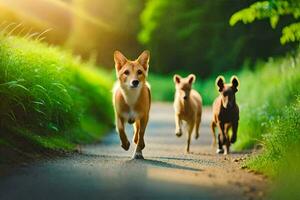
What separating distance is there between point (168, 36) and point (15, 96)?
46.0m

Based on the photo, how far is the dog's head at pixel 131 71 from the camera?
37.5 ft

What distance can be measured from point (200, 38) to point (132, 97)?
43646 mm

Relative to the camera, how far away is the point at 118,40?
60312 mm

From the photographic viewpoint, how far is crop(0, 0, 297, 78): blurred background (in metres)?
48.5

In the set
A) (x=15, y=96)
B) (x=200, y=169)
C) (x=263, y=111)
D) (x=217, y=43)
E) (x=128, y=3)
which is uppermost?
(x=128, y=3)

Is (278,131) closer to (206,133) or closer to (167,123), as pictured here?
(206,133)

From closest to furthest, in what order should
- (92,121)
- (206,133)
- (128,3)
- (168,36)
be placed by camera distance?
(92,121)
(206,133)
(168,36)
(128,3)

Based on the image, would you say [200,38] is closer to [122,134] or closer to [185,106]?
[185,106]

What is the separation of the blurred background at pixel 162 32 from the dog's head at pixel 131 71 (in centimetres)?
3276

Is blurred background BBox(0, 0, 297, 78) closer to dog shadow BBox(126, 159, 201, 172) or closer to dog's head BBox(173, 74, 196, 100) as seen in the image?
dog's head BBox(173, 74, 196, 100)

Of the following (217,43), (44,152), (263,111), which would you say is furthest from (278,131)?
(217,43)

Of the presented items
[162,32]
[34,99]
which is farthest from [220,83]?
[162,32]

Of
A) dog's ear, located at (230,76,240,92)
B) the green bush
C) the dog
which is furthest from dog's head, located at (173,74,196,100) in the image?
the green bush

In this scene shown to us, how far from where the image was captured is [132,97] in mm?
11758
